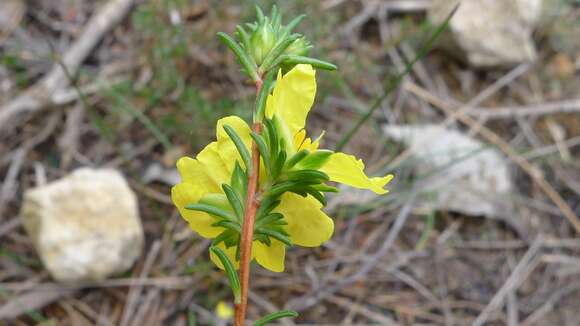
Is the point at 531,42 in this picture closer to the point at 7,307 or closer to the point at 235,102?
the point at 235,102

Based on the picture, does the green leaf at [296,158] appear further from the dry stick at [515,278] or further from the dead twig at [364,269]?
the dry stick at [515,278]

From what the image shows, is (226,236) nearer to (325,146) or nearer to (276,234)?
(276,234)

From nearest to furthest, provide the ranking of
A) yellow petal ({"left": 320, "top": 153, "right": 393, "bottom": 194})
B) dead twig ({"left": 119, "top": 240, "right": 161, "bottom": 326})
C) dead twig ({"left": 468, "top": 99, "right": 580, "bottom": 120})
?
yellow petal ({"left": 320, "top": 153, "right": 393, "bottom": 194}) → dead twig ({"left": 119, "top": 240, "right": 161, "bottom": 326}) → dead twig ({"left": 468, "top": 99, "right": 580, "bottom": 120})

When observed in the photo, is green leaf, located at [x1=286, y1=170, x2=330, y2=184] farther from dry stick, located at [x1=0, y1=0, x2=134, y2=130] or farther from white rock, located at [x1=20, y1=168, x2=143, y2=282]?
dry stick, located at [x1=0, y1=0, x2=134, y2=130]

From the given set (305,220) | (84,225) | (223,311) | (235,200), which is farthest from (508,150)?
(235,200)

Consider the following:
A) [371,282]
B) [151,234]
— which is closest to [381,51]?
[371,282]

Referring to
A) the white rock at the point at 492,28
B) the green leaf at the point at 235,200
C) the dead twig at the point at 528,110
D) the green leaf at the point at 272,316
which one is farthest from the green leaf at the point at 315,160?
the white rock at the point at 492,28

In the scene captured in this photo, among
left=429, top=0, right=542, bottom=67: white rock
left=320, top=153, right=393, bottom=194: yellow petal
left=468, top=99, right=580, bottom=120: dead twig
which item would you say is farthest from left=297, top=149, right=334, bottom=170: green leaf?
left=429, top=0, right=542, bottom=67: white rock
